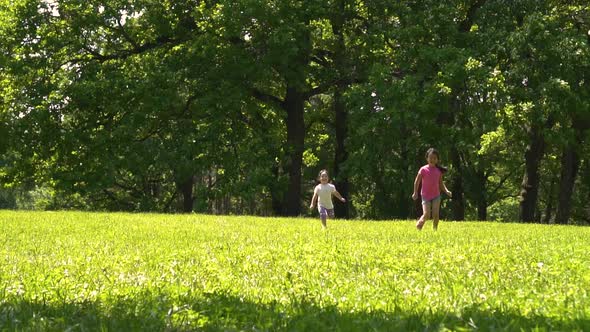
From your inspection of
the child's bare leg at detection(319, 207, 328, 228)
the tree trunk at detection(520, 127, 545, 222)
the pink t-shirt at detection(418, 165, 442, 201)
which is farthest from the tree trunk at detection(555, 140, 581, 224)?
the child's bare leg at detection(319, 207, 328, 228)

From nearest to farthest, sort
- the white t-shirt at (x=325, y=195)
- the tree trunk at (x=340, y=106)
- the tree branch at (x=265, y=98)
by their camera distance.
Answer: the white t-shirt at (x=325, y=195), the tree trunk at (x=340, y=106), the tree branch at (x=265, y=98)

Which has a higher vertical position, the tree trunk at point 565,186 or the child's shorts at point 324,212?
the tree trunk at point 565,186

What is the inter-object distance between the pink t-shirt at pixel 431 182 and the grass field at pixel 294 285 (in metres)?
3.15

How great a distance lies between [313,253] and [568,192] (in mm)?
27128

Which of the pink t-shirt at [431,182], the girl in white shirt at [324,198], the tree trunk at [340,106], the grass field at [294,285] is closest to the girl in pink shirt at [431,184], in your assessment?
the pink t-shirt at [431,182]

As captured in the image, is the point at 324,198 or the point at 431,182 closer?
the point at 431,182

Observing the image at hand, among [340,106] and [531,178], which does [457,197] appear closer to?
[531,178]

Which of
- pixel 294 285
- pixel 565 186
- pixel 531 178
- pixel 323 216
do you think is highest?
pixel 531 178

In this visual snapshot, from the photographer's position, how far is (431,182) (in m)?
14.5

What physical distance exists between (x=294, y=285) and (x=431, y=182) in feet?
28.7

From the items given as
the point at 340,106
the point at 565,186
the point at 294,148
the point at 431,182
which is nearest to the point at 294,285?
the point at 431,182

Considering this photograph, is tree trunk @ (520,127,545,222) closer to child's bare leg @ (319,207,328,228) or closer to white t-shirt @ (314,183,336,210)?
white t-shirt @ (314,183,336,210)

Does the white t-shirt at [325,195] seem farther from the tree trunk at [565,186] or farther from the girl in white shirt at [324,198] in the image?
the tree trunk at [565,186]

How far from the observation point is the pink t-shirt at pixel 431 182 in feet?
47.6
